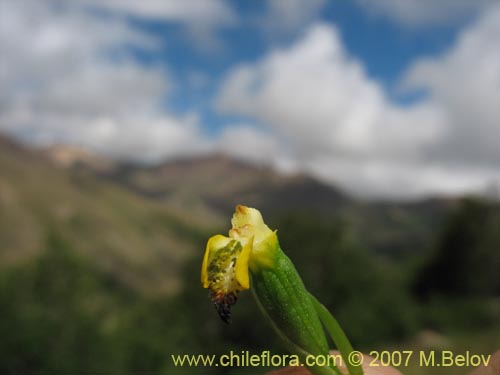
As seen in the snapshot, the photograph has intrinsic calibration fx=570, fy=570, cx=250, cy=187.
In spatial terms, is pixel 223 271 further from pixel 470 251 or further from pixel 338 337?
pixel 470 251

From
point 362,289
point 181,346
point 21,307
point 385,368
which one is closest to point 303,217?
point 362,289

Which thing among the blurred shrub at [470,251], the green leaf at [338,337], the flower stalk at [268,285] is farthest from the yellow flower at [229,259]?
the blurred shrub at [470,251]

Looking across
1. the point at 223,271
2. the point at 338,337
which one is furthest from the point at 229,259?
the point at 338,337

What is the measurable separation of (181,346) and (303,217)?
66.0 ft

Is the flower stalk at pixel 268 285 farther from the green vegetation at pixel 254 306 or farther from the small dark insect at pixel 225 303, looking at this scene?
the green vegetation at pixel 254 306

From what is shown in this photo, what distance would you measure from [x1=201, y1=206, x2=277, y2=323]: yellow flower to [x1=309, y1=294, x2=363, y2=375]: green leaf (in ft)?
1.22

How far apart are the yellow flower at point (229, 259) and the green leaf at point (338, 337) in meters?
0.37

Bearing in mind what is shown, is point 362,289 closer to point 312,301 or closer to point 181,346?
point 181,346

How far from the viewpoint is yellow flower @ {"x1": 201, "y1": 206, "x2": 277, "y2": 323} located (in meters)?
2.50

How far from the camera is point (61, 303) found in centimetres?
5031

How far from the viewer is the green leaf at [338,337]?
256 cm

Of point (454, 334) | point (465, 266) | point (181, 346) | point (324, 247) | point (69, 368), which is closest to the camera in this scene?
point (69, 368)

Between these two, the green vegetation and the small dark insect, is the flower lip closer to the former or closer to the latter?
the small dark insect

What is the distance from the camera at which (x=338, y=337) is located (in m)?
2.61
